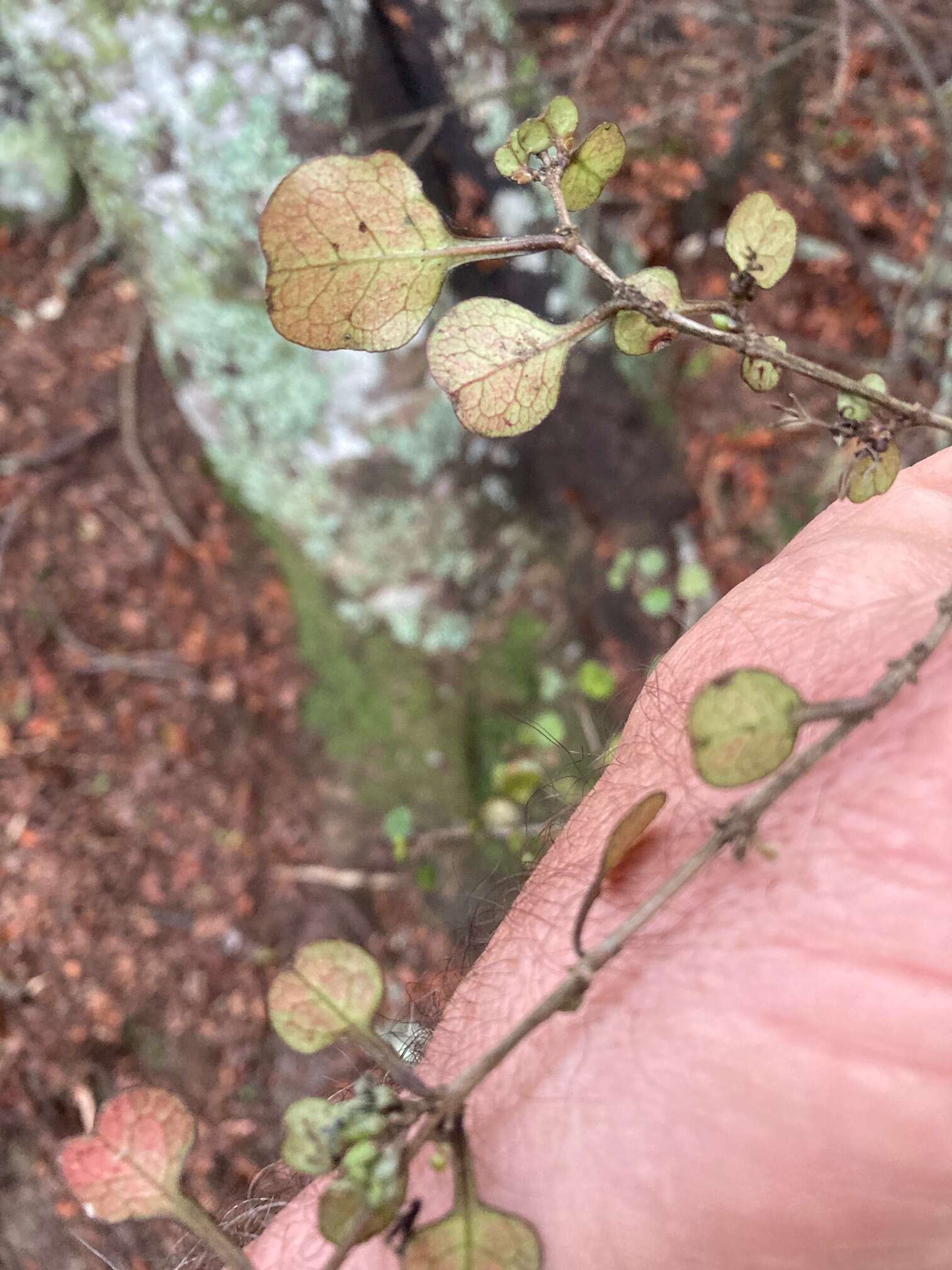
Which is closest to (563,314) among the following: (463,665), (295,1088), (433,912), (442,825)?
(463,665)

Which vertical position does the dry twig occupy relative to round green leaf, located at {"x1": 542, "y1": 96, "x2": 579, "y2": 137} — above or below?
above

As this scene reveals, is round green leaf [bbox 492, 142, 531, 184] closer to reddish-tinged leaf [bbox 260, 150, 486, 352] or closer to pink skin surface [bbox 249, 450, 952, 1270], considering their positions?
reddish-tinged leaf [bbox 260, 150, 486, 352]

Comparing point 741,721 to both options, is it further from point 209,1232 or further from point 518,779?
point 518,779

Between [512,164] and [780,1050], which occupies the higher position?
[512,164]

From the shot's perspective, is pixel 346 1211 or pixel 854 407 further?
pixel 854 407

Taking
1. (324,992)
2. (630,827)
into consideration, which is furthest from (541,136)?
(324,992)

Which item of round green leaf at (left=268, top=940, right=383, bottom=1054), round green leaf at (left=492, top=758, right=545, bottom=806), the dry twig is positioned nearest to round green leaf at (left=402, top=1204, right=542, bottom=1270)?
round green leaf at (left=268, top=940, right=383, bottom=1054)

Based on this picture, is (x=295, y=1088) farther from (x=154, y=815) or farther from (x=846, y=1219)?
(x=846, y=1219)

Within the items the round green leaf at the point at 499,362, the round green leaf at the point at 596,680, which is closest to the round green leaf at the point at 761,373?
the round green leaf at the point at 499,362
